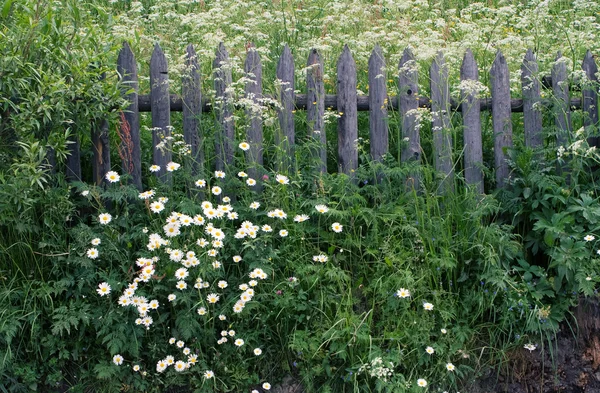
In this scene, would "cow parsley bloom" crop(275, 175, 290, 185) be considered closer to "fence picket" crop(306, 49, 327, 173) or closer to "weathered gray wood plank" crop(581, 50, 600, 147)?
"fence picket" crop(306, 49, 327, 173)

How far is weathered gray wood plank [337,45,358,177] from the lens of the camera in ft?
14.8

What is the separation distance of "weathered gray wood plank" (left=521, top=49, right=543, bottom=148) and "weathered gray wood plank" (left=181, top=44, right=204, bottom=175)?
220 centimetres

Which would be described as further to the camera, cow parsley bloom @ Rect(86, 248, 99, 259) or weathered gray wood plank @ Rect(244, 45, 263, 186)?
weathered gray wood plank @ Rect(244, 45, 263, 186)

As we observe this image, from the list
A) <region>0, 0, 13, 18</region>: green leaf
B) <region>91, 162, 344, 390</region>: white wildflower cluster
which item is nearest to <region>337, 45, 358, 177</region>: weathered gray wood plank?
<region>91, 162, 344, 390</region>: white wildflower cluster

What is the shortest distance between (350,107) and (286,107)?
44 cm

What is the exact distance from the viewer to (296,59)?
575cm

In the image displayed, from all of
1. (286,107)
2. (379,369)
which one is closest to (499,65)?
(286,107)

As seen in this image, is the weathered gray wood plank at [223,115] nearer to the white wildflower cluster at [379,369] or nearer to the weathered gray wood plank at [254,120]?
the weathered gray wood plank at [254,120]

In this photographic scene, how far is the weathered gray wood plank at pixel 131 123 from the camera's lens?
4.34 meters

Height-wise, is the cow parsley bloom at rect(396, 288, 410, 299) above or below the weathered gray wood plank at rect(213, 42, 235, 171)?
below

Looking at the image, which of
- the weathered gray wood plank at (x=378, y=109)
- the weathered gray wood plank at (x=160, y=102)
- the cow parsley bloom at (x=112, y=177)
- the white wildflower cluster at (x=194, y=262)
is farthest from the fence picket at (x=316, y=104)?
the cow parsley bloom at (x=112, y=177)

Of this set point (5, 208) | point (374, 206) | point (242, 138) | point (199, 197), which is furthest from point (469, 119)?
point (5, 208)

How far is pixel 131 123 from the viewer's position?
437 cm

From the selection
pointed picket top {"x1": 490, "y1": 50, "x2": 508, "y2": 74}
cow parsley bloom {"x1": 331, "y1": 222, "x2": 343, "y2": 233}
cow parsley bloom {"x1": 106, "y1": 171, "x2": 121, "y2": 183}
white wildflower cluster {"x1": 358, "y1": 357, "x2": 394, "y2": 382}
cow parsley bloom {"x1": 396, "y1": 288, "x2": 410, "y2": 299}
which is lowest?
white wildflower cluster {"x1": 358, "y1": 357, "x2": 394, "y2": 382}
